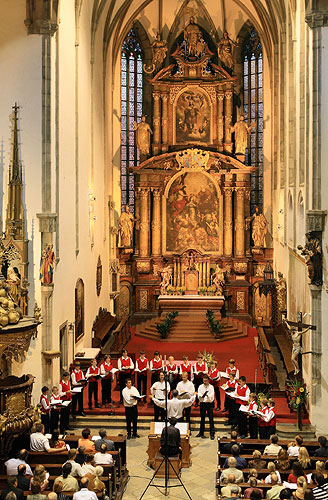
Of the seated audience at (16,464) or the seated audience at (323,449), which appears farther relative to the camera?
the seated audience at (323,449)

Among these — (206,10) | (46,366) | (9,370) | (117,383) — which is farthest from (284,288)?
(206,10)

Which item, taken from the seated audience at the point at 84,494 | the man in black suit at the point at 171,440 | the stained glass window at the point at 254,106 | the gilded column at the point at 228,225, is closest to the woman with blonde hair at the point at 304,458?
the man in black suit at the point at 171,440

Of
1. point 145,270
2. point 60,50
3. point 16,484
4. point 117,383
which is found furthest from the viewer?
point 145,270

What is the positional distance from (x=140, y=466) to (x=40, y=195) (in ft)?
21.9

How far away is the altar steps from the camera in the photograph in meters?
27.6

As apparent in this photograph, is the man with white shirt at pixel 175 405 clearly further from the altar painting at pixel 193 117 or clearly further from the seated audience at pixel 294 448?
the altar painting at pixel 193 117

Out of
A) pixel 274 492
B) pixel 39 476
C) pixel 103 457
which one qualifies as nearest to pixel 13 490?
pixel 39 476

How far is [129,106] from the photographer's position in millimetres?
33438

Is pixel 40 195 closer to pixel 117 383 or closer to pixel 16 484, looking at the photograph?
pixel 117 383

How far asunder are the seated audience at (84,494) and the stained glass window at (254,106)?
23.7m

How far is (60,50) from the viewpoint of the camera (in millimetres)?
18547

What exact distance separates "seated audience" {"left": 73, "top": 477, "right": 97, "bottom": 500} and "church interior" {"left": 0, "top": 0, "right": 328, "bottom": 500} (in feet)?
6.39

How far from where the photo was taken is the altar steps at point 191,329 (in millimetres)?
27609

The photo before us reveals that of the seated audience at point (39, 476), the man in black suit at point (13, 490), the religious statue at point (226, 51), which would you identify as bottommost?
the man in black suit at point (13, 490)
